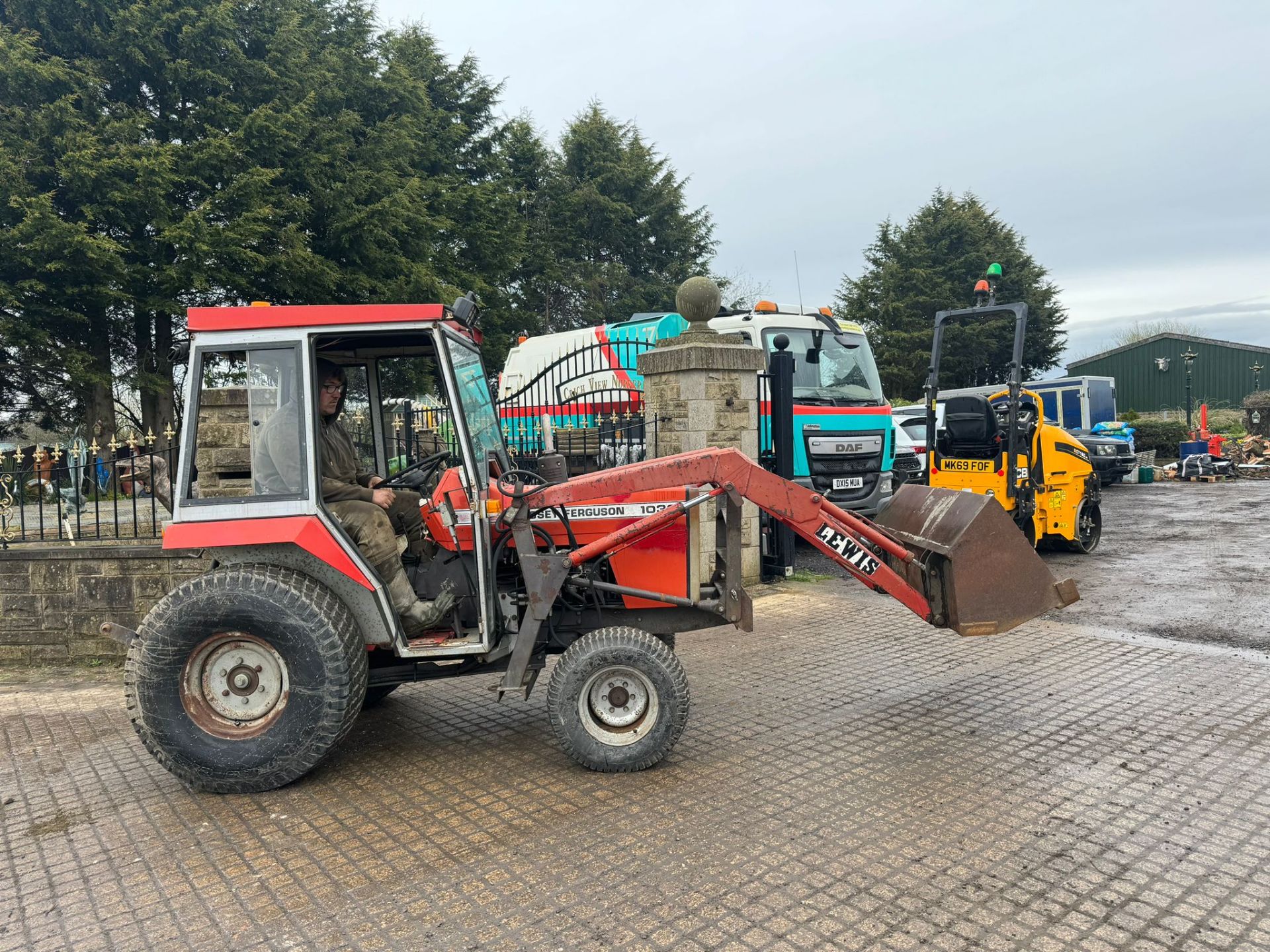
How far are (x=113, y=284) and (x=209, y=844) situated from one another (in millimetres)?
15114

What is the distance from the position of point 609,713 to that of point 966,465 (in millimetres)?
7805

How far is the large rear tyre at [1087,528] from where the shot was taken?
37.3ft

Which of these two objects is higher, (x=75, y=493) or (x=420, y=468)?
(x=420, y=468)

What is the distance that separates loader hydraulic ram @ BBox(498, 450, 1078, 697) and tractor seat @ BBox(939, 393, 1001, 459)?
5657 mm

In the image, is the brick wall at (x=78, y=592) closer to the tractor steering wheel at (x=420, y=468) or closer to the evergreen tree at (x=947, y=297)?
the tractor steering wheel at (x=420, y=468)

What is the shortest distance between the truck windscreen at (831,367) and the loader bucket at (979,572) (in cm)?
624

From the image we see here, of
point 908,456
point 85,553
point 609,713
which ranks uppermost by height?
point 908,456

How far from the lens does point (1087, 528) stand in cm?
1156

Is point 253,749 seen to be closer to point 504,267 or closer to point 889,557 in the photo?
point 889,557

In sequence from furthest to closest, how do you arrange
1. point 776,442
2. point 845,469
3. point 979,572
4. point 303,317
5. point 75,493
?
1. point 845,469
2. point 776,442
3. point 75,493
4. point 979,572
5. point 303,317

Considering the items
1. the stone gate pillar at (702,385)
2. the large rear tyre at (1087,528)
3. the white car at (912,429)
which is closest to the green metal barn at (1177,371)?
the white car at (912,429)

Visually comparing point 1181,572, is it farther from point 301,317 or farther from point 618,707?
point 301,317

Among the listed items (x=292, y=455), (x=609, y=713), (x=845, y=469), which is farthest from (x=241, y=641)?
(x=845, y=469)

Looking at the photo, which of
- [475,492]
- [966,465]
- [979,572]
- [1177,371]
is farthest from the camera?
[1177,371]
